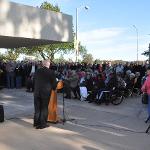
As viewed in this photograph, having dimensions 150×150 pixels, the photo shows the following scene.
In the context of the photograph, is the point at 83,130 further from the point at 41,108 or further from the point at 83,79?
the point at 83,79

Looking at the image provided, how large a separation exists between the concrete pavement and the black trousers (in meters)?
0.28

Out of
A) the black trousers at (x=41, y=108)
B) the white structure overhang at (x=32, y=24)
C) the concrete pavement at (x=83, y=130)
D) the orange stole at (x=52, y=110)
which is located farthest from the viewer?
the white structure overhang at (x=32, y=24)

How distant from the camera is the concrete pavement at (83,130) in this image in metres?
8.90

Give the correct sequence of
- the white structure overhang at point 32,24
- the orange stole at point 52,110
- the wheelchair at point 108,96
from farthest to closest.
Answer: the wheelchair at point 108,96
the white structure overhang at point 32,24
the orange stole at point 52,110

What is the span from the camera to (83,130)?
10.6m

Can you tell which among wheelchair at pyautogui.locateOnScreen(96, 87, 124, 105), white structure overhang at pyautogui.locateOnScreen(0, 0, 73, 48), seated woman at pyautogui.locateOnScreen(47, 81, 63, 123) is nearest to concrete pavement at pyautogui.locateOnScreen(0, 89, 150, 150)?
seated woman at pyautogui.locateOnScreen(47, 81, 63, 123)

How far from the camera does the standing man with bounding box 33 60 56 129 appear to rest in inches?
426

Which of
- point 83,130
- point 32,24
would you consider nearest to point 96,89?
point 32,24

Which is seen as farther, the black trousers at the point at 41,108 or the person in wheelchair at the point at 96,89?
the person in wheelchair at the point at 96,89

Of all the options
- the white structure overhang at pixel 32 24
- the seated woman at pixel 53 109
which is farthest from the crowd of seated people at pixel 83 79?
the white structure overhang at pixel 32 24

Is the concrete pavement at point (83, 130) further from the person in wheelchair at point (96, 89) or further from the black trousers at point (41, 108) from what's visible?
the person in wheelchair at point (96, 89)

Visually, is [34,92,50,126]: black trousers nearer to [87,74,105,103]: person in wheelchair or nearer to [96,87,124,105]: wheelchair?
[96,87,124,105]: wheelchair

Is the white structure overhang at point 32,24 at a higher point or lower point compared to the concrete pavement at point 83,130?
higher

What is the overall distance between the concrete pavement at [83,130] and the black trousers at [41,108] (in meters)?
0.28
